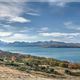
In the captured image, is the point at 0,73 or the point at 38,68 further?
the point at 38,68

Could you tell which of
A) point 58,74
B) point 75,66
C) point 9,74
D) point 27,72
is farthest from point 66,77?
point 75,66

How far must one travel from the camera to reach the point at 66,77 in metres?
24.2

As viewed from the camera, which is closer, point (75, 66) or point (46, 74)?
point (46, 74)

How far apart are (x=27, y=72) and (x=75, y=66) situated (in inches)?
361

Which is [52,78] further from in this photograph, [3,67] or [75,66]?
[75,66]

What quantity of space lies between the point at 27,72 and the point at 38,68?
2.48 m

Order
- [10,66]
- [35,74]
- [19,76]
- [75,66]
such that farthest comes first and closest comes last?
[75,66] < [10,66] < [35,74] < [19,76]

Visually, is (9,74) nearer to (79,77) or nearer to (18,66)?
(18,66)

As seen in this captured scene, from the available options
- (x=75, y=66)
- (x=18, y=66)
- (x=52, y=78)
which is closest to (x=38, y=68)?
(x=18, y=66)

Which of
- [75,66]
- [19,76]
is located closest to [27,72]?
[19,76]

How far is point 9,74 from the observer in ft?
73.7

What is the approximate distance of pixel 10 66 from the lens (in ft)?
85.9

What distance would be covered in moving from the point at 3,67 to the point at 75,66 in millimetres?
9653

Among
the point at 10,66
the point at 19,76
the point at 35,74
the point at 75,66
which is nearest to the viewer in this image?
the point at 19,76
